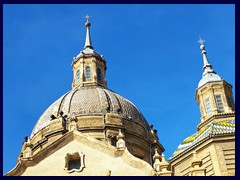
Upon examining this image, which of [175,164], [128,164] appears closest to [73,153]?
[128,164]

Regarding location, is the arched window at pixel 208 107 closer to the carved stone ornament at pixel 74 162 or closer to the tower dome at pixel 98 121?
the tower dome at pixel 98 121

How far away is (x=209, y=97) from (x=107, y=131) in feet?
29.1

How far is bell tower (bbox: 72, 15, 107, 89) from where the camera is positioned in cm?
4391

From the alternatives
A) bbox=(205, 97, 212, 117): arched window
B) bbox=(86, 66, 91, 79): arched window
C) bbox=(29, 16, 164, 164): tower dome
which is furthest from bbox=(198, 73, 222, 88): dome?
bbox=(86, 66, 91, 79): arched window

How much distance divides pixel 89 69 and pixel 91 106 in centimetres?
921

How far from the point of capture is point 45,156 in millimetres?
25219

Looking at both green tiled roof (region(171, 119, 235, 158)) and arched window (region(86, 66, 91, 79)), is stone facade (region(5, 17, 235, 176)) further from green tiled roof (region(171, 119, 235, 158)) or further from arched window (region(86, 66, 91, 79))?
arched window (region(86, 66, 91, 79))

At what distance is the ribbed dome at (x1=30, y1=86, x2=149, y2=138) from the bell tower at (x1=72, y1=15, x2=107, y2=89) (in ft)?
12.5

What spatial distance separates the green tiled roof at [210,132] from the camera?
2884 cm

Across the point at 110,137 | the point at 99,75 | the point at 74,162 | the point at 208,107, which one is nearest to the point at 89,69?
the point at 99,75

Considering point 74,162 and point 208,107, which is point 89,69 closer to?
point 208,107

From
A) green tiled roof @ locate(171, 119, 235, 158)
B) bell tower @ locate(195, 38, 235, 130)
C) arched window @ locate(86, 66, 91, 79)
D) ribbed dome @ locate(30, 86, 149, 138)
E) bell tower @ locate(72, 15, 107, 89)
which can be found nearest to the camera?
green tiled roof @ locate(171, 119, 235, 158)

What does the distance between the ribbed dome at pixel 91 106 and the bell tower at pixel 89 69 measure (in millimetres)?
3804

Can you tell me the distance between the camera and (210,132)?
29094 mm
